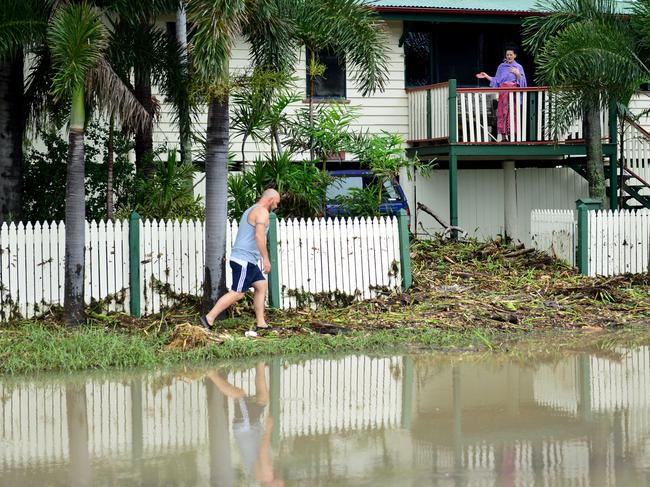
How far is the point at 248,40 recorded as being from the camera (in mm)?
14617

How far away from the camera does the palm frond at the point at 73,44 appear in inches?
473

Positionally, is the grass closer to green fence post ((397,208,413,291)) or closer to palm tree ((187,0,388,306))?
palm tree ((187,0,388,306))

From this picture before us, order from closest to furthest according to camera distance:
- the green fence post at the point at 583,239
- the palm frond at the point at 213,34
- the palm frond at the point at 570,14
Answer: the palm frond at the point at 213,34
the green fence post at the point at 583,239
the palm frond at the point at 570,14

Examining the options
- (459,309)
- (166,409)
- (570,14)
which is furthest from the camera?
(570,14)

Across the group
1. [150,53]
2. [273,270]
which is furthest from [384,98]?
[273,270]

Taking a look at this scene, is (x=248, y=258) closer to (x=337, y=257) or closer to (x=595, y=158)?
(x=337, y=257)

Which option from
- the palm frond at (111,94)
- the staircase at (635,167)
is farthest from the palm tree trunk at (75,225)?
the staircase at (635,167)

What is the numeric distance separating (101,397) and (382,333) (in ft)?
13.4

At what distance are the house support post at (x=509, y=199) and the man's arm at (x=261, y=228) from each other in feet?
36.3

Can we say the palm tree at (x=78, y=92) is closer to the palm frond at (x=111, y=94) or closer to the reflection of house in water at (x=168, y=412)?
the palm frond at (x=111, y=94)

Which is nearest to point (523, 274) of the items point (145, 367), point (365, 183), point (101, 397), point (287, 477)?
point (365, 183)

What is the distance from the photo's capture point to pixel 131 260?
13.8m

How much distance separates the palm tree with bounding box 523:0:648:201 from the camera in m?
16.3

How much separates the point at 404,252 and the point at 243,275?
3314mm
